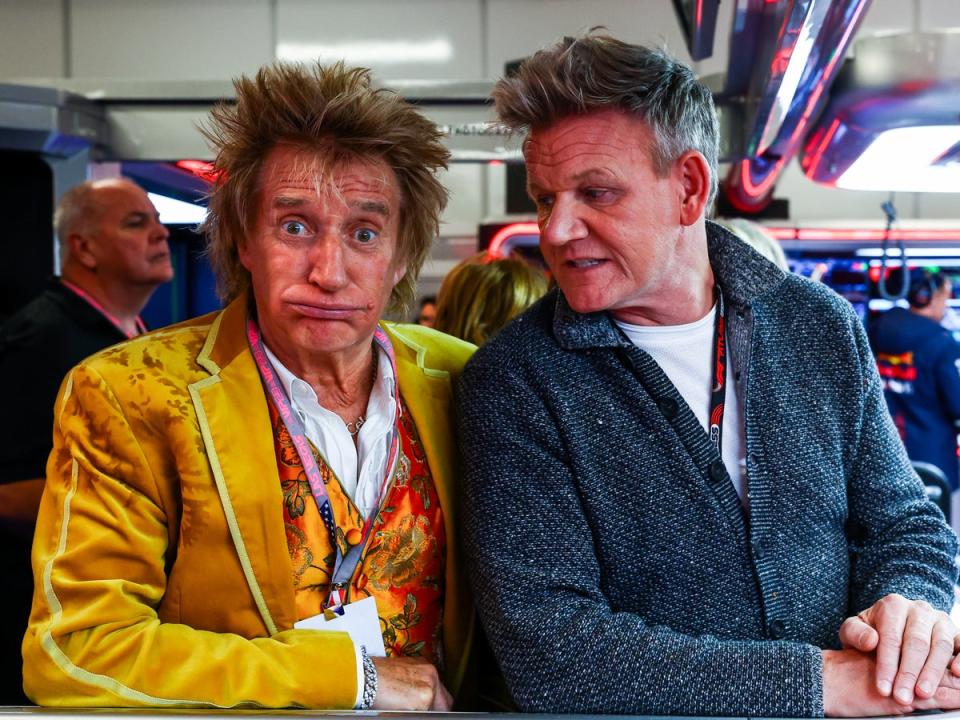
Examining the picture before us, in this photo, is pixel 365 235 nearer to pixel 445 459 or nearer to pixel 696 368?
pixel 445 459

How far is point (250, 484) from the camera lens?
1.42m

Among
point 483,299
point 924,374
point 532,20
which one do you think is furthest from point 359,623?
point 532,20

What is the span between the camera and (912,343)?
495 centimetres

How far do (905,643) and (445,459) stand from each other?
0.75 metres

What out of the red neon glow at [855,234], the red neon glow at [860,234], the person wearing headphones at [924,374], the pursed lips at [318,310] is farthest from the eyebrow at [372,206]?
the red neon glow at [855,234]

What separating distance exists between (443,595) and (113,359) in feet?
2.11

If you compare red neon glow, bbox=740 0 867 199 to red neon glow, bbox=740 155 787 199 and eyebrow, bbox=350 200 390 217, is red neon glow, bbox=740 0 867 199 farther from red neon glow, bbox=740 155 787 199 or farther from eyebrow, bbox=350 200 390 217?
eyebrow, bbox=350 200 390 217

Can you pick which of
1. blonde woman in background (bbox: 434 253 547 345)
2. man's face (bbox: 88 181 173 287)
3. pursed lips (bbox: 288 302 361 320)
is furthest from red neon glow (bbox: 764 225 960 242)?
pursed lips (bbox: 288 302 361 320)

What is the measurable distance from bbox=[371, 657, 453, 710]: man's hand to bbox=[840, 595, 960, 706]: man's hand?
588 mm

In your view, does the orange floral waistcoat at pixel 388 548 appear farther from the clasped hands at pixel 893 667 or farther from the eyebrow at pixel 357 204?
the clasped hands at pixel 893 667

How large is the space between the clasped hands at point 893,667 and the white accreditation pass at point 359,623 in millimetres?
647

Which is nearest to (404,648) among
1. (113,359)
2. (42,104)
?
(113,359)

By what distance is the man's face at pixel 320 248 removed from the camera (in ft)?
4.94

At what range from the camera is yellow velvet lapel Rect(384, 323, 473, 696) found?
5.09 feet
